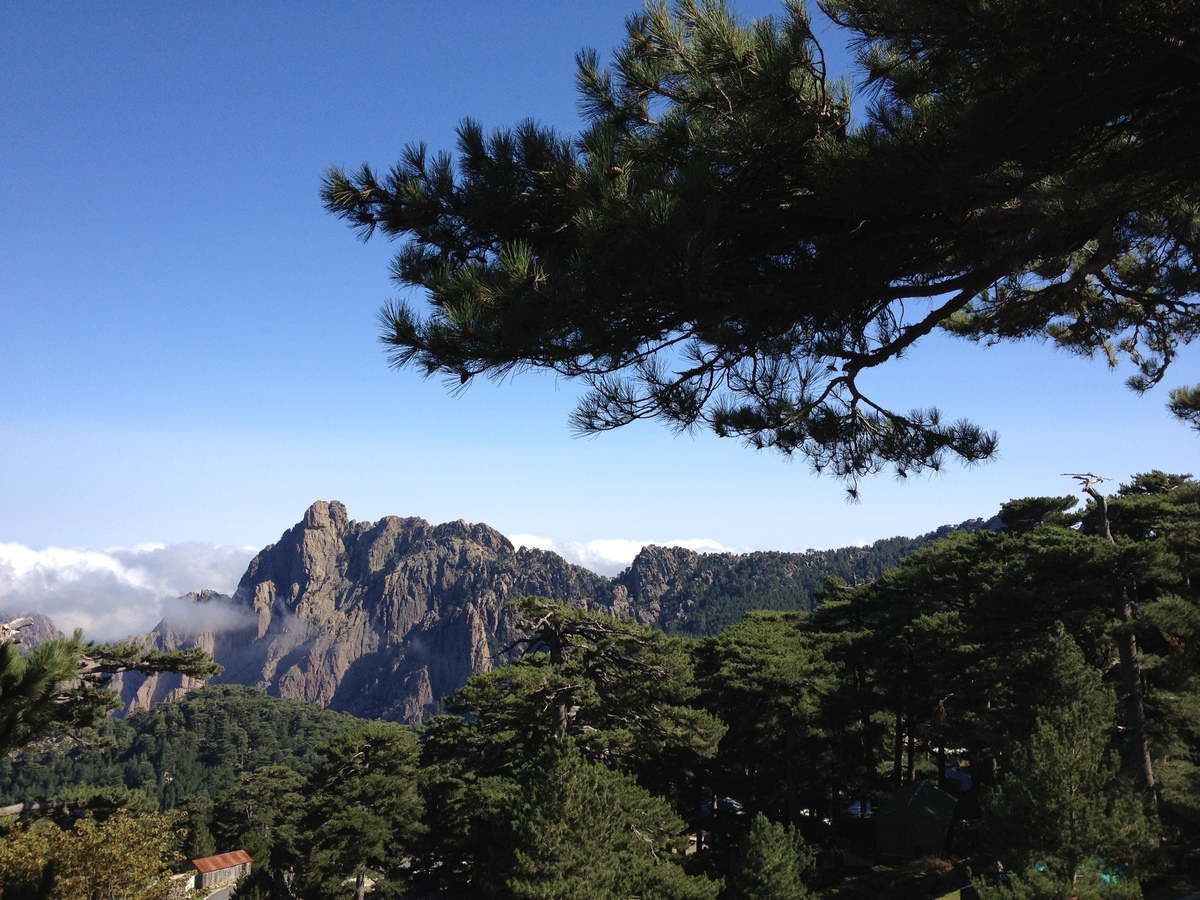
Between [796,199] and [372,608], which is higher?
[796,199]

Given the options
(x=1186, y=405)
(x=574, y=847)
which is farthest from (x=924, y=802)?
(x=1186, y=405)

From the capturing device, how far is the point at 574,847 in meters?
9.59

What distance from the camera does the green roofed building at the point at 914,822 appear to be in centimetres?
1586

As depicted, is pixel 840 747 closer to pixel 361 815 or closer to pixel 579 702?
pixel 579 702

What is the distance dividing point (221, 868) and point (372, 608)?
111 metres

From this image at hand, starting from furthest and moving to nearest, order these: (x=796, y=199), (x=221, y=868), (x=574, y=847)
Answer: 1. (x=221, y=868)
2. (x=574, y=847)
3. (x=796, y=199)

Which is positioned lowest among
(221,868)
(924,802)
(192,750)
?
(192,750)

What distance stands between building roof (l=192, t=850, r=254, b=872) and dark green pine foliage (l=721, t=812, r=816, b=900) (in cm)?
2981

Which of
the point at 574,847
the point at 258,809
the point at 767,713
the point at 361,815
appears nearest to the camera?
the point at 574,847

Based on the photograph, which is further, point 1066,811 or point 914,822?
point 914,822

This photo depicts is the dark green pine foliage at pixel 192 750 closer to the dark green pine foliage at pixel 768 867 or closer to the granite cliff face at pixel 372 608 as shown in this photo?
the granite cliff face at pixel 372 608

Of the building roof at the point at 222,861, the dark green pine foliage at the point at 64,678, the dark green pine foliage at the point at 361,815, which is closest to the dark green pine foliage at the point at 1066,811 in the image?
the dark green pine foliage at the point at 64,678

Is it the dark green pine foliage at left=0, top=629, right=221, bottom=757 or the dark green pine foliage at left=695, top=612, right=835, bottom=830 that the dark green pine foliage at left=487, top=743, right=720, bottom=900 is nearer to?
the dark green pine foliage at left=695, top=612, right=835, bottom=830

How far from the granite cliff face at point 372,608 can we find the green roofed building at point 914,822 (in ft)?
351
